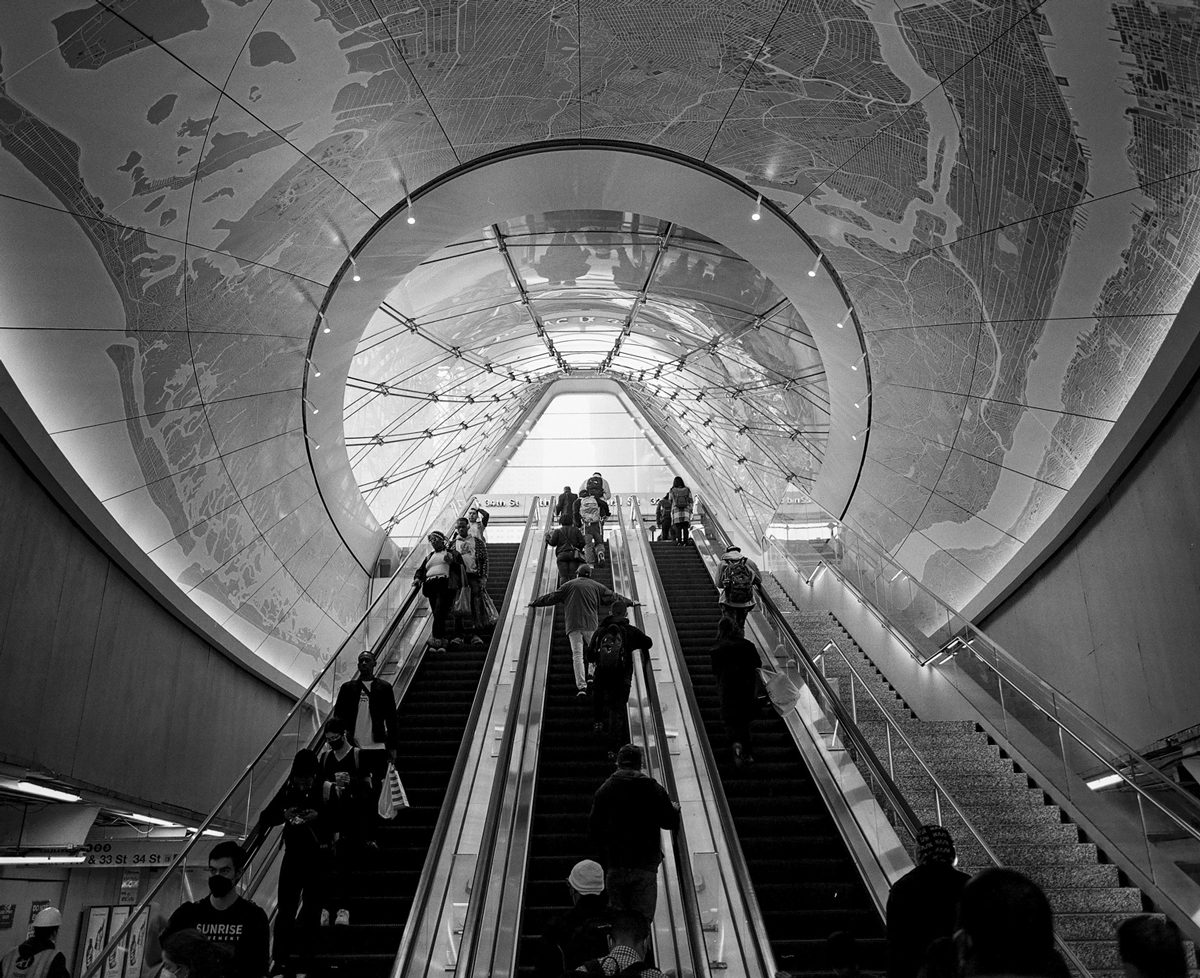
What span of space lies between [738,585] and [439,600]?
3.86m

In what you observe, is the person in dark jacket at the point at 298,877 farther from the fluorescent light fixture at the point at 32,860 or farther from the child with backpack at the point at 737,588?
the fluorescent light fixture at the point at 32,860

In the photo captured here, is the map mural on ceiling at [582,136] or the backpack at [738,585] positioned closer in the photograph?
the map mural on ceiling at [582,136]

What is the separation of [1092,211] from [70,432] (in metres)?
10.4

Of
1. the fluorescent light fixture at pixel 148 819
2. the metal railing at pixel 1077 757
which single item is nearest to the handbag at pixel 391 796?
the metal railing at pixel 1077 757

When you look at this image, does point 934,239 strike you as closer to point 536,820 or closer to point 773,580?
point 773,580

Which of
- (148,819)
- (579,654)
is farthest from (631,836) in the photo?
(148,819)

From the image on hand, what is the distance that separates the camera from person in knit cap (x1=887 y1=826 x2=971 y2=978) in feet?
13.9

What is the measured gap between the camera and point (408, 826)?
26.8ft

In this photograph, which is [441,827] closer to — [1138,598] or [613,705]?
[613,705]

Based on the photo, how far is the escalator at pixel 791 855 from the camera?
20.2 ft

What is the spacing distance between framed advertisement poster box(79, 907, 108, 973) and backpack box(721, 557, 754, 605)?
1035cm

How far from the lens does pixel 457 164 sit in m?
14.2

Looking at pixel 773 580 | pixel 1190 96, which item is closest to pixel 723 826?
pixel 1190 96

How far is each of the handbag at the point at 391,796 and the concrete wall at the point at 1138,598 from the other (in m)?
6.94
